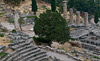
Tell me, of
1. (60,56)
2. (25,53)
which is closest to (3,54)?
(25,53)

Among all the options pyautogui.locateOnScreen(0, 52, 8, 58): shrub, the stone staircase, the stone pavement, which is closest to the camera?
pyautogui.locateOnScreen(0, 52, 8, 58): shrub

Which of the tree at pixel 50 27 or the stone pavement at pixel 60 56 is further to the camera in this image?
the tree at pixel 50 27

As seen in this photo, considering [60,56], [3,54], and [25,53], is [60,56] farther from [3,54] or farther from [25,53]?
[3,54]

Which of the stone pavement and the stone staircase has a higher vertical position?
the stone staircase

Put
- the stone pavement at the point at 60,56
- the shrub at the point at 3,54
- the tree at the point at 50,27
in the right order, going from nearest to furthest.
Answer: the shrub at the point at 3,54
the stone pavement at the point at 60,56
the tree at the point at 50,27

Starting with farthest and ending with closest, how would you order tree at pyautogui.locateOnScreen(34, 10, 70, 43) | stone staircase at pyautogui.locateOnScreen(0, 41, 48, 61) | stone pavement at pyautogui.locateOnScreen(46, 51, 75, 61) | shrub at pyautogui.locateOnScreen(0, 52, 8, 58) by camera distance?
tree at pyautogui.locateOnScreen(34, 10, 70, 43) < stone pavement at pyautogui.locateOnScreen(46, 51, 75, 61) < stone staircase at pyautogui.locateOnScreen(0, 41, 48, 61) < shrub at pyautogui.locateOnScreen(0, 52, 8, 58)

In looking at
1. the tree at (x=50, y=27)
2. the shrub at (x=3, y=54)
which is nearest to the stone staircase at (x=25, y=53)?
the shrub at (x=3, y=54)

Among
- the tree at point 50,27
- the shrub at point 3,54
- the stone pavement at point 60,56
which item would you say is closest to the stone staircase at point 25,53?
the shrub at point 3,54

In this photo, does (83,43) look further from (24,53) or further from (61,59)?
(24,53)

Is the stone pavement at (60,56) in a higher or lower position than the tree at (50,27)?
lower

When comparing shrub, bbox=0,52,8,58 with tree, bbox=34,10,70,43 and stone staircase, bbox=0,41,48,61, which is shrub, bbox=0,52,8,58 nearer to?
stone staircase, bbox=0,41,48,61

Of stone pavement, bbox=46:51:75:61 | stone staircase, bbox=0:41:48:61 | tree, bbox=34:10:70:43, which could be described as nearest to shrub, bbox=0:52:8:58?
stone staircase, bbox=0:41:48:61

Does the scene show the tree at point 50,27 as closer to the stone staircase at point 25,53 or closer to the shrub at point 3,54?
the stone staircase at point 25,53

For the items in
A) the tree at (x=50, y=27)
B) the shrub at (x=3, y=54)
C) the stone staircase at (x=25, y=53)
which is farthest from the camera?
the tree at (x=50, y=27)
